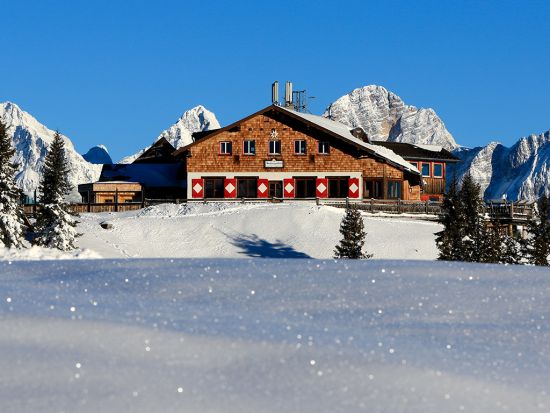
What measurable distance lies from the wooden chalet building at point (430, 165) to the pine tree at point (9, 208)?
98.3 ft

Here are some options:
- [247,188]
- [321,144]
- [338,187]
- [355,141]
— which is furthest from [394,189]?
[247,188]

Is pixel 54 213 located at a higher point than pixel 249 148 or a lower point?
lower

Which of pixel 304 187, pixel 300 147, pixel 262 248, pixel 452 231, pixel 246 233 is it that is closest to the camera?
pixel 452 231

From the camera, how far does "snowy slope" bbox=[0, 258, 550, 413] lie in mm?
A: 3148

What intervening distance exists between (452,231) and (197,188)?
20870 mm

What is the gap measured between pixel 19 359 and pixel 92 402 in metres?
0.52

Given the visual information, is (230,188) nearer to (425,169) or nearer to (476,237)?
(425,169)

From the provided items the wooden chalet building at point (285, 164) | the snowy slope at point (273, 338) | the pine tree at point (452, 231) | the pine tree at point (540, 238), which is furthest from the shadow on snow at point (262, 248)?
the snowy slope at point (273, 338)

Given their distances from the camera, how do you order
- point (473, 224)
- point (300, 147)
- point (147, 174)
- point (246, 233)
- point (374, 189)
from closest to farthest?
point (473, 224) < point (246, 233) < point (374, 189) < point (300, 147) < point (147, 174)

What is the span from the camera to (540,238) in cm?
3981

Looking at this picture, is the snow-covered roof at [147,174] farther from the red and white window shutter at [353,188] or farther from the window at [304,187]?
the red and white window shutter at [353,188]

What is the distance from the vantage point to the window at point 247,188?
179ft

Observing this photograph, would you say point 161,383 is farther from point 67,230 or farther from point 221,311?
point 67,230

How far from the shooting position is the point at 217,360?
3.43 meters
